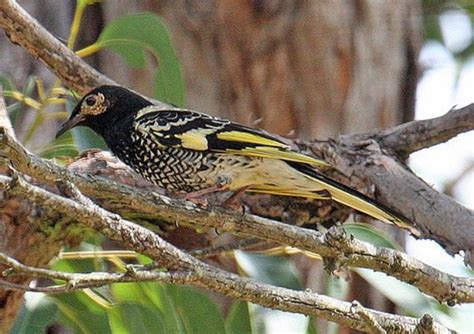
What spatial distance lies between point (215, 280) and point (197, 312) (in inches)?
44.9

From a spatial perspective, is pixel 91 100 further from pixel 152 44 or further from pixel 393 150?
pixel 393 150

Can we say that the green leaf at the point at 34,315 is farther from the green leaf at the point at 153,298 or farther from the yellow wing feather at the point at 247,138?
the yellow wing feather at the point at 247,138

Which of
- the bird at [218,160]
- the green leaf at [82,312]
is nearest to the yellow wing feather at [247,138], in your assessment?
the bird at [218,160]

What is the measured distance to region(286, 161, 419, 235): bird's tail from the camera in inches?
117

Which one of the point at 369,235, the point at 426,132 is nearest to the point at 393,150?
the point at 426,132

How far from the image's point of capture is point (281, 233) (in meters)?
2.42

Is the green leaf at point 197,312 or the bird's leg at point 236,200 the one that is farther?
the green leaf at point 197,312

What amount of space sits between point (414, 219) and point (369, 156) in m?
0.30

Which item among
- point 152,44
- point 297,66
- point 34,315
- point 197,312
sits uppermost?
point 297,66

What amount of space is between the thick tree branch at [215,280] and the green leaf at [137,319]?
1005 millimetres

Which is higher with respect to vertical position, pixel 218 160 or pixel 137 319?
pixel 218 160

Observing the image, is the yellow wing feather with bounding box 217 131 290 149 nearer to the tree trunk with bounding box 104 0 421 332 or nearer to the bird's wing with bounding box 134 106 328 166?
the bird's wing with bounding box 134 106 328 166

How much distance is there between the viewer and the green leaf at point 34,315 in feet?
11.0

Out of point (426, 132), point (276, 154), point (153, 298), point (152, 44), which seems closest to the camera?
point (276, 154)
